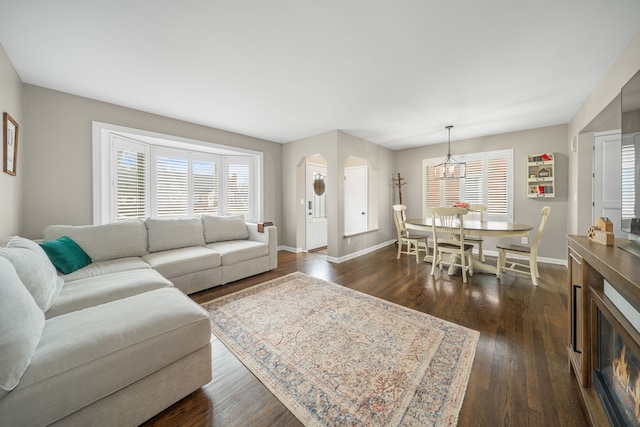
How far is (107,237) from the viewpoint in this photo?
2.65 meters

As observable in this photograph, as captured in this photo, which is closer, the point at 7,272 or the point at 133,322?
the point at 7,272

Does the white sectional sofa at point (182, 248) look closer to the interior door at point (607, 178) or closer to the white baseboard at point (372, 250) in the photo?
the white baseboard at point (372, 250)

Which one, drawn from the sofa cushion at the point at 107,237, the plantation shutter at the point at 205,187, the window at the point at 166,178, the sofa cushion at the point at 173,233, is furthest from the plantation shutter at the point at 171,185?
the sofa cushion at the point at 107,237

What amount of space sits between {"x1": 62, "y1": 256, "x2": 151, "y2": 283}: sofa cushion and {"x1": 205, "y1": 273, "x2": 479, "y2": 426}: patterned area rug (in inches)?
36.3

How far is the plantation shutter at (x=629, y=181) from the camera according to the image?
125cm

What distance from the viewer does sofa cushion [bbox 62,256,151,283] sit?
2.13 meters

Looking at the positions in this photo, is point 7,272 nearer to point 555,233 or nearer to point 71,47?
point 71,47

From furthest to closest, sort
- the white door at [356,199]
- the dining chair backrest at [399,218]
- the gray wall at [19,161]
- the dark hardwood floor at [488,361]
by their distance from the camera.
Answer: the white door at [356,199]
the dining chair backrest at [399,218]
the gray wall at [19,161]
the dark hardwood floor at [488,361]

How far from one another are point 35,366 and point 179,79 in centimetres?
263

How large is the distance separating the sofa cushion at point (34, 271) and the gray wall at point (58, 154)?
133 centimetres

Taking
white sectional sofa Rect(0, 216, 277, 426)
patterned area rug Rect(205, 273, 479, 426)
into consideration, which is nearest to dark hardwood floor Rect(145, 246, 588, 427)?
patterned area rug Rect(205, 273, 479, 426)

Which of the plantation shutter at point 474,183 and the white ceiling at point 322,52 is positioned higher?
the white ceiling at point 322,52

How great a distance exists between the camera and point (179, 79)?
8.16ft

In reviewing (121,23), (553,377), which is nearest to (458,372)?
(553,377)
